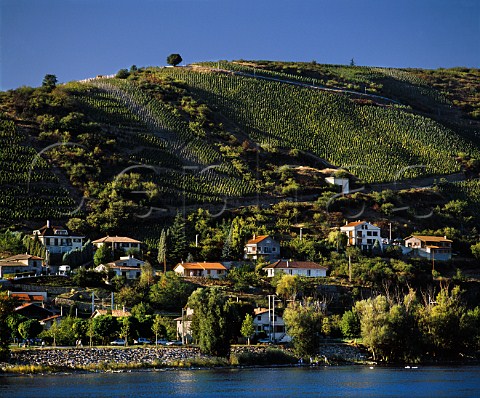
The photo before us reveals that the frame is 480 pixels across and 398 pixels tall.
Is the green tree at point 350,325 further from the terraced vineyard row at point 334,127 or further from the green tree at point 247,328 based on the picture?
the terraced vineyard row at point 334,127

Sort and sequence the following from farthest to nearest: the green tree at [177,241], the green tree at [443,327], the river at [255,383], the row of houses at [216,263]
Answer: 1. the green tree at [177,241]
2. the row of houses at [216,263]
3. the green tree at [443,327]
4. the river at [255,383]

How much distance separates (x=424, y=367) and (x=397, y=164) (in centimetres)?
7225

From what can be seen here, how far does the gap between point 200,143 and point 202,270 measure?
46171 millimetres

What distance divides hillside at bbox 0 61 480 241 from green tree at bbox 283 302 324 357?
38.1m

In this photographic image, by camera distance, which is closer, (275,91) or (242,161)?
(242,161)

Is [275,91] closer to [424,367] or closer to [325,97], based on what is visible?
[325,97]

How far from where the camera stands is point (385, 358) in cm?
8744

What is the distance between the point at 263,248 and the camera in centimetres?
11569

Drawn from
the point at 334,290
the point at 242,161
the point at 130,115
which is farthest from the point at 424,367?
the point at 130,115

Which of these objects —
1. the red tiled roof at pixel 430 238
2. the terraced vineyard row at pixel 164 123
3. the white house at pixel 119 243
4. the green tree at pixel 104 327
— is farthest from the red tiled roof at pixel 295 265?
the terraced vineyard row at pixel 164 123

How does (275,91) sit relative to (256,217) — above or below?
above

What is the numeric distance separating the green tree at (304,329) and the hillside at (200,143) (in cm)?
3812

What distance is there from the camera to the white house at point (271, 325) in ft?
304

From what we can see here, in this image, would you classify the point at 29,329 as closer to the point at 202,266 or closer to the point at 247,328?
the point at 247,328
